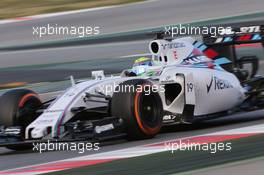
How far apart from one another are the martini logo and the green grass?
43.2ft

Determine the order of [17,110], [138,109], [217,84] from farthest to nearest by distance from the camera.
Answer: [217,84] → [17,110] → [138,109]

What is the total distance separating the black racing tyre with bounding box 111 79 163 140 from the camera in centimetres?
772

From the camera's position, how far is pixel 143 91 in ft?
25.8

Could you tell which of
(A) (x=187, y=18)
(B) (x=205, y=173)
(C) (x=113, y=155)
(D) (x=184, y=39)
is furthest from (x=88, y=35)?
(B) (x=205, y=173)

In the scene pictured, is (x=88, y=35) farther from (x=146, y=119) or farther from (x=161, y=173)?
(x=161, y=173)

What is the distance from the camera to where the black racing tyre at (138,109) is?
25.3 feet

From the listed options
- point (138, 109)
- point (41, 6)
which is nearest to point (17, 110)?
point (138, 109)

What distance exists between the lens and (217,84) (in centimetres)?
899
